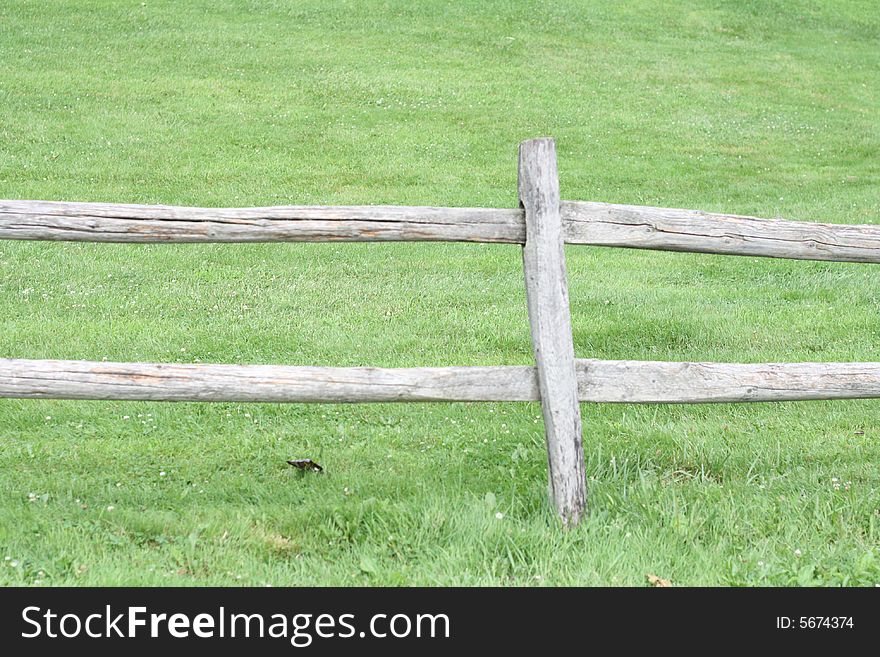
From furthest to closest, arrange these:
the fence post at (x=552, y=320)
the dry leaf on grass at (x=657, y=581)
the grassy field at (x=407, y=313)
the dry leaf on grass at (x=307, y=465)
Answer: the dry leaf on grass at (x=307, y=465), the fence post at (x=552, y=320), the grassy field at (x=407, y=313), the dry leaf on grass at (x=657, y=581)

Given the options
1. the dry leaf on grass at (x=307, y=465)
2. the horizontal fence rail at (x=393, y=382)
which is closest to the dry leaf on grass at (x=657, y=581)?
the horizontal fence rail at (x=393, y=382)

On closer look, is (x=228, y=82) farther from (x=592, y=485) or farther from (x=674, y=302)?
(x=592, y=485)

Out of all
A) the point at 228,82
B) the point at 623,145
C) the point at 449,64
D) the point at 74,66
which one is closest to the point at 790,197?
the point at 623,145

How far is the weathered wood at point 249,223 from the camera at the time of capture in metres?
3.84

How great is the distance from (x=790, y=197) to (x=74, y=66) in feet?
49.4

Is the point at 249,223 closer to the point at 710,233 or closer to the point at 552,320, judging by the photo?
the point at 552,320

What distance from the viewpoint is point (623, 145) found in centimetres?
1727

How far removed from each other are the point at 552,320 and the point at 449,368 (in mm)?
501

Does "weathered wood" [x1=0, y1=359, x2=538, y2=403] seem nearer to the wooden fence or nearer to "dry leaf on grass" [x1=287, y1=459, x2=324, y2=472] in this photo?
the wooden fence

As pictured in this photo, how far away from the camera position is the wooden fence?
A: 12.6 ft

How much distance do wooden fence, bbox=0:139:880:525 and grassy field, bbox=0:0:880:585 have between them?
1.61ft

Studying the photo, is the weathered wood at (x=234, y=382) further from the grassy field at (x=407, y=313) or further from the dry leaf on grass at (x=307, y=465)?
the dry leaf on grass at (x=307, y=465)

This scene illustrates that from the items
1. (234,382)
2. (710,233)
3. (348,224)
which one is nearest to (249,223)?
(348,224)

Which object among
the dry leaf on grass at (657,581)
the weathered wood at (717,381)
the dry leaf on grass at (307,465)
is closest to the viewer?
the dry leaf on grass at (657,581)
